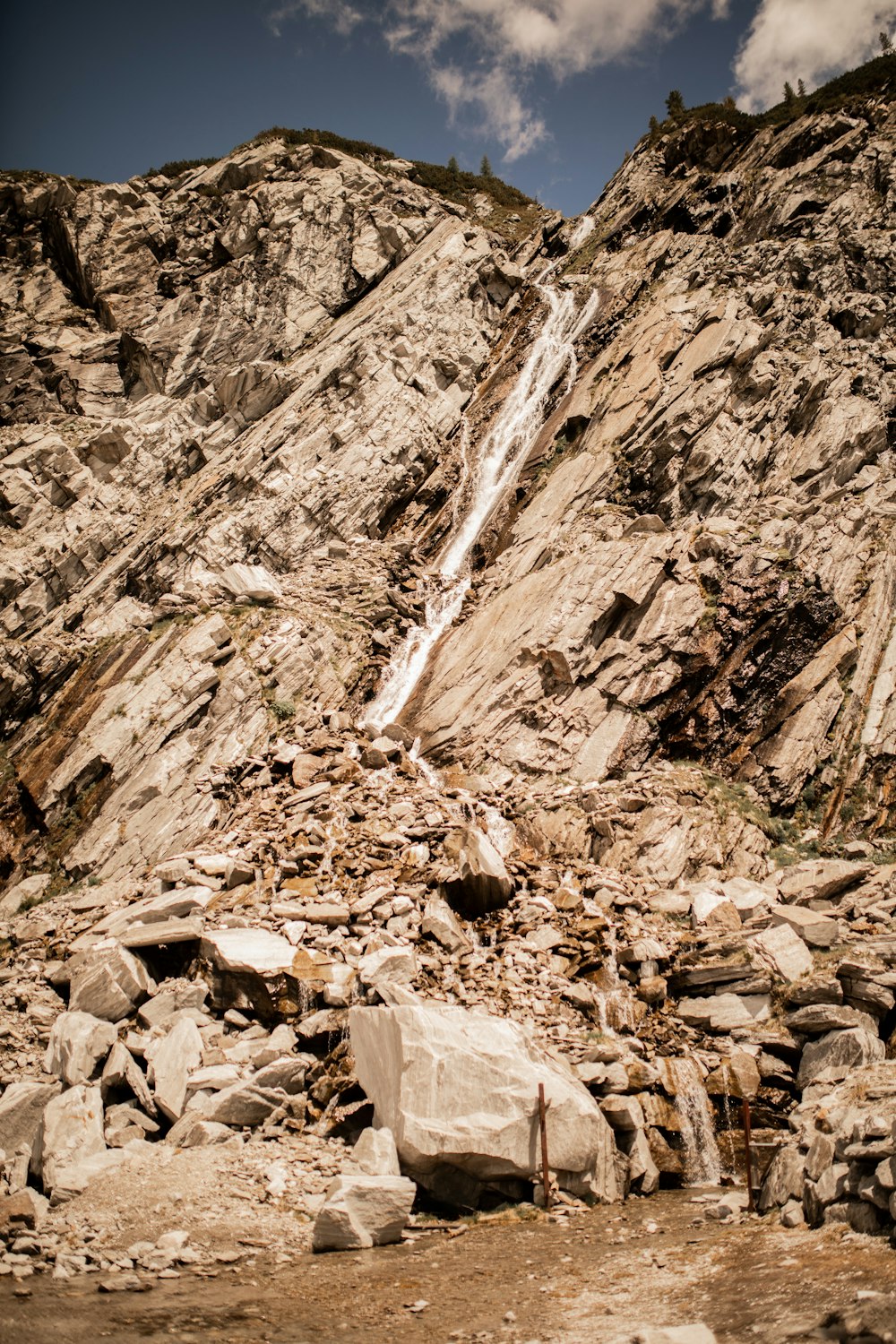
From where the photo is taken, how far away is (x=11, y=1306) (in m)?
6.55

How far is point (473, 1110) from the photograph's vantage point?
916 cm

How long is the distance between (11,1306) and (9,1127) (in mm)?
4291

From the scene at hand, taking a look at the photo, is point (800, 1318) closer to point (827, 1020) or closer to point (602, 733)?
point (827, 1020)

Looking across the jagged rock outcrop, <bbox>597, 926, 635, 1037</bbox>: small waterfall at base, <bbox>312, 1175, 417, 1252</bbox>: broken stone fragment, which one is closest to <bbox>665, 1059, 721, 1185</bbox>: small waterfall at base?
<bbox>597, 926, 635, 1037</bbox>: small waterfall at base

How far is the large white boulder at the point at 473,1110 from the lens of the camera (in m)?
8.98

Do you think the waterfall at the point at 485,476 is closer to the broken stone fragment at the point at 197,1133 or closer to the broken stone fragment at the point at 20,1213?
the broken stone fragment at the point at 197,1133

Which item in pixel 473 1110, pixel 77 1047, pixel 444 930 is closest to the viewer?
pixel 473 1110

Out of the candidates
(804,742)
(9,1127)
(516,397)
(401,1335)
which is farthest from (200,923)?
(516,397)

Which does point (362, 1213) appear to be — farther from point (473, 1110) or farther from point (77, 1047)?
point (77, 1047)

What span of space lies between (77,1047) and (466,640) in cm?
1565

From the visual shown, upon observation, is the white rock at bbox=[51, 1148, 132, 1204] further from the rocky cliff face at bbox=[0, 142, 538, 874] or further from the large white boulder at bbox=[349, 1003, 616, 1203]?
the rocky cliff face at bbox=[0, 142, 538, 874]

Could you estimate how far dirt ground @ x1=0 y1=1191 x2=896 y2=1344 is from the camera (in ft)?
19.6

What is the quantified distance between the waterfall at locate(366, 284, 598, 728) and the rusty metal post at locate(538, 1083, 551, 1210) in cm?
1348

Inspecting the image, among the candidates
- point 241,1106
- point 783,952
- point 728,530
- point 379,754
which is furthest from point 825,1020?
point 728,530
